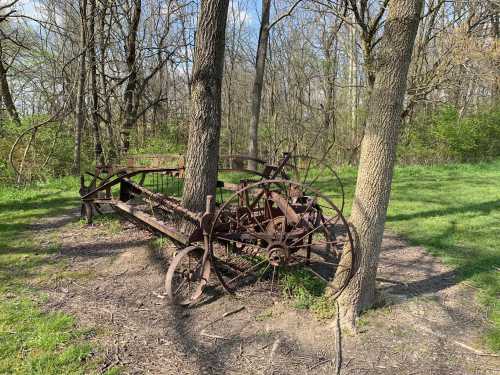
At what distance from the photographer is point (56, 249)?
4.54 meters

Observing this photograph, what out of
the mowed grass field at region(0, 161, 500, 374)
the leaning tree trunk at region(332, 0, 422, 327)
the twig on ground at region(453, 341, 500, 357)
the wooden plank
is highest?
the leaning tree trunk at region(332, 0, 422, 327)

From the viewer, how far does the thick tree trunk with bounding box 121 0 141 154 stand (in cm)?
1171

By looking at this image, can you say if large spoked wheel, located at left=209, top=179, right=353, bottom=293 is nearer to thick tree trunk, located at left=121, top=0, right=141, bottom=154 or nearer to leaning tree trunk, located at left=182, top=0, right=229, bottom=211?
leaning tree trunk, located at left=182, top=0, right=229, bottom=211

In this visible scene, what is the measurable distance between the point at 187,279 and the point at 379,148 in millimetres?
2145

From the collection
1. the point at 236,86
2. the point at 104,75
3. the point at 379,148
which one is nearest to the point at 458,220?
the point at 379,148

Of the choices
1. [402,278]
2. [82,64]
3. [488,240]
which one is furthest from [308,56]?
[402,278]

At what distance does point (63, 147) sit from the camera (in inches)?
380

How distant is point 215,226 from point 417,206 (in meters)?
5.05

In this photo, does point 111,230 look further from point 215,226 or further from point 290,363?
point 290,363

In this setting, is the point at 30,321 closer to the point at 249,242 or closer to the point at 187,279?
the point at 187,279

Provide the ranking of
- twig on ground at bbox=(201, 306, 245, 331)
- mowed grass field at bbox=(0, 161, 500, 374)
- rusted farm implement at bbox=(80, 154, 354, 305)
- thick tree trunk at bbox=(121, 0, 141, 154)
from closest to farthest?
mowed grass field at bbox=(0, 161, 500, 374) < twig on ground at bbox=(201, 306, 245, 331) < rusted farm implement at bbox=(80, 154, 354, 305) < thick tree trunk at bbox=(121, 0, 141, 154)

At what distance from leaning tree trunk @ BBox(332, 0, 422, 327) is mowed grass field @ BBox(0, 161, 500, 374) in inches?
43.6

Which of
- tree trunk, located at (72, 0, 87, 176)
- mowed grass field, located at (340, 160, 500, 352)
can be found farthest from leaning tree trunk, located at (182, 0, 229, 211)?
tree trunk, located at (72, 0, 87, 176)

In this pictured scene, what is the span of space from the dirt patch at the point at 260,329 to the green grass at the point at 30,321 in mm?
153
